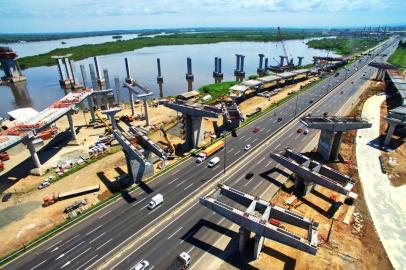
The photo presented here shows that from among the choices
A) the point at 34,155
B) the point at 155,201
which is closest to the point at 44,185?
the point at 34,155

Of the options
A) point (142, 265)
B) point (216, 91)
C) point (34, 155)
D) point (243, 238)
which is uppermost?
point (243, 238)

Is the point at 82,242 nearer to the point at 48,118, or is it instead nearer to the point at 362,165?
the point at 48,118

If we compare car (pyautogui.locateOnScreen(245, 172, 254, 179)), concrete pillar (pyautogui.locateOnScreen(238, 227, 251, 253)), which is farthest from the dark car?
car (pyautogui.locateOnScreen(245, 172, 254, 179))

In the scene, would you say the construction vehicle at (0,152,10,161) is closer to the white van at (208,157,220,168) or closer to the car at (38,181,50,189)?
the car at (38,181,50,189)

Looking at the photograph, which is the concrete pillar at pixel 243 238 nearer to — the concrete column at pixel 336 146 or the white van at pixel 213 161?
the white van at pixel 213 161

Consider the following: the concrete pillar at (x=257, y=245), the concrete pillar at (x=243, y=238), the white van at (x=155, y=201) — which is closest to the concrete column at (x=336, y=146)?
the concrete pillar at (x=257, y=245)

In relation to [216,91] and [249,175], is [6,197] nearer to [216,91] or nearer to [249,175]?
[249,175]
